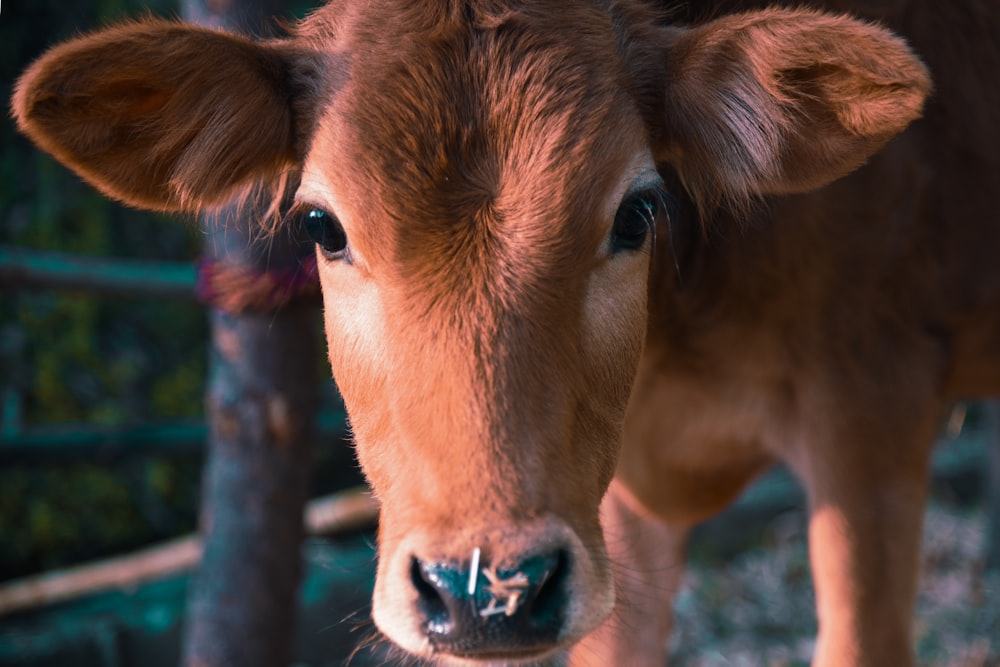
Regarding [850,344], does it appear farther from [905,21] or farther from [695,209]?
[905,21]

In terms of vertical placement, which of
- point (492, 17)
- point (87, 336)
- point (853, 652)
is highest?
point (492, 17)

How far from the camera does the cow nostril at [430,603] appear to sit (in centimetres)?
185

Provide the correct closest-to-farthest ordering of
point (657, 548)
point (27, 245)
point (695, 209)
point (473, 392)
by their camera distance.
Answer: point (473, 392)
point (695, 209)
point (657, 548)
point (27, 245)

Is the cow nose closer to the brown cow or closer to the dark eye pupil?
the brown cow

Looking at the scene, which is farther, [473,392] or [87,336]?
[87,336]

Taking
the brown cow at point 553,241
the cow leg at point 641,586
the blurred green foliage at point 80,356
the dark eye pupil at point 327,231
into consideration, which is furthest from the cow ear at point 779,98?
the blurred green foliage at point 80,356

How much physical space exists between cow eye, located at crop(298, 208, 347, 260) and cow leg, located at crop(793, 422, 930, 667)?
1.57m

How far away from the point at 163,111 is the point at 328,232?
48 centimetres

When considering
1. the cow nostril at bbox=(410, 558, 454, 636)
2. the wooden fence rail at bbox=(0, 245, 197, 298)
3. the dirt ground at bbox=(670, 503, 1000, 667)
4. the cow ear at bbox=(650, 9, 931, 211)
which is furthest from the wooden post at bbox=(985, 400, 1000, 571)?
the cow nostril at bbox=(410, 558, 454, 636)

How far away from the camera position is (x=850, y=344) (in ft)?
9.89

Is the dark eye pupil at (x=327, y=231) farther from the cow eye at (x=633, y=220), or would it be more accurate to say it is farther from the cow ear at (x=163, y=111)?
the cow eye at (x=633, y=220)

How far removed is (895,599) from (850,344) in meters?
0.75

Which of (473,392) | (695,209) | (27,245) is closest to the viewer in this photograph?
(473,392)

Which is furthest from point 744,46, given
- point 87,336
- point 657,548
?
point 87,336
